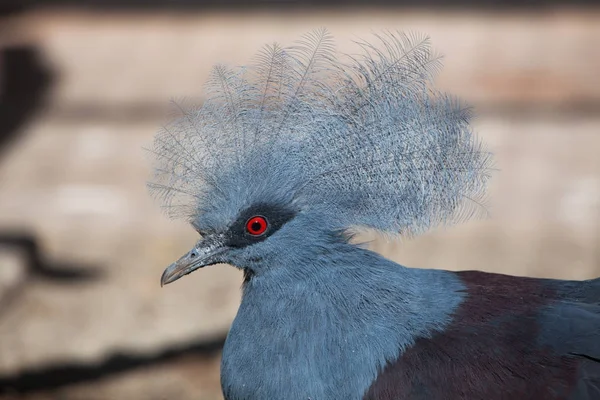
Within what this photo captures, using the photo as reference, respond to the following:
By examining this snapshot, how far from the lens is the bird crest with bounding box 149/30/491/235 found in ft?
7.66

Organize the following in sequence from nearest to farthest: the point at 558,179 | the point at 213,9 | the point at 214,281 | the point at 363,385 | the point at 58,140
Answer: the point at 363,385, the point at 214,281, the point at 558,179, the point at 58,140, the point at 213,9

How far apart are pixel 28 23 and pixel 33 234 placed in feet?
7.91

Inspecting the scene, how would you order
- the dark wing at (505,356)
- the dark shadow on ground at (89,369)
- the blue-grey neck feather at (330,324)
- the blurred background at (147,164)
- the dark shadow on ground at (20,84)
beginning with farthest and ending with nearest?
the dark shadow on ground at (20,84)
the blurred background at (147,164)
the dark shadow on ground at (89,369)
the blue-grey neck feather at (330,324)
the dark wing at (505,356)

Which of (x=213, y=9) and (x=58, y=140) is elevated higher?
(x=213, y=9)

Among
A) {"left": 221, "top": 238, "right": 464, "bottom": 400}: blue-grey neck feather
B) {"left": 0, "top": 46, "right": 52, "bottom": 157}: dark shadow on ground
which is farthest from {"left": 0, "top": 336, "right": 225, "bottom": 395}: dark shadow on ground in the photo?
{"left": 0, "top": 46, "right": 52, "bottom": 157}: dark shadow on ground

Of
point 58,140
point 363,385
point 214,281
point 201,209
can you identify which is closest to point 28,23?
point 58,140

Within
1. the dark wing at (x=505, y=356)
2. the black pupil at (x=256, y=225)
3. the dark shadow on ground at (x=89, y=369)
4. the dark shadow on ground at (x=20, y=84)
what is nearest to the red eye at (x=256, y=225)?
the black pupil at (x=256, y=225)

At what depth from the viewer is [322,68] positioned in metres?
2.38

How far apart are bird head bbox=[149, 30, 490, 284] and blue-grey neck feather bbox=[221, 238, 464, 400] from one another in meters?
0.07

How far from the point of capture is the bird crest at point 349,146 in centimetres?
233

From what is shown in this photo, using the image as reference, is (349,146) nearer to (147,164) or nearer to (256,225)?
(256,225)

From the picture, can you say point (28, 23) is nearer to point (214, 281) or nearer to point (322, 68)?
point (214, 281)

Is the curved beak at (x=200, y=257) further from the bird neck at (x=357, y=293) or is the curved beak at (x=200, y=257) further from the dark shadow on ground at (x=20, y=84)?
the dark shadow on ground at (x=20, y=84)

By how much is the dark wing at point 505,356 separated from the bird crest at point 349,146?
1.00ft
